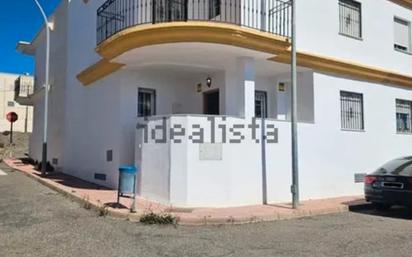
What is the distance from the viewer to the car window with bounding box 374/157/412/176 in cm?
1079

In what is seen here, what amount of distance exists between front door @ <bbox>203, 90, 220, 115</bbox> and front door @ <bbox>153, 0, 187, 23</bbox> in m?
2.69

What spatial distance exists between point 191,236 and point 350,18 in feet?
34.0

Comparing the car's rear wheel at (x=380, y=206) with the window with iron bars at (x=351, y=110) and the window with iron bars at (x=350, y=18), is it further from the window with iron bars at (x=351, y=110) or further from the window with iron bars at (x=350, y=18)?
the window with iron bars at (x=350, y=18)

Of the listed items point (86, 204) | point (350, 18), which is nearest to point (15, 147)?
point (86, 204)

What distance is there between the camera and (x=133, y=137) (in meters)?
13.5

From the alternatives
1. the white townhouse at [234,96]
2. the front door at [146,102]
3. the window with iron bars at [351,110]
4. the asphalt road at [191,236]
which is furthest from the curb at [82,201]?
the window with iron bars at [351,110]

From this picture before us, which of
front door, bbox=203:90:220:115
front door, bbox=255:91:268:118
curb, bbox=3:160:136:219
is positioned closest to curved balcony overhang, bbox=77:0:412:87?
front door, bbox=255:91:268:118

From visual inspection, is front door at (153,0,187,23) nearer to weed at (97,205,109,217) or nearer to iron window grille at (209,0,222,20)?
iron window grille at (209,0,222,20)

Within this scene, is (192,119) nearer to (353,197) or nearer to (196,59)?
(196,59)

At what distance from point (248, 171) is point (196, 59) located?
142 inches

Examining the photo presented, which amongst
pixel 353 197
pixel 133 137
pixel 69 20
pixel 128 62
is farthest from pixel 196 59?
pixel 69 20

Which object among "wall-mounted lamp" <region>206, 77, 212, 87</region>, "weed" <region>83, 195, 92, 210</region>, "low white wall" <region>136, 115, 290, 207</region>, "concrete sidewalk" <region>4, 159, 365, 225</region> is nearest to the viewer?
"concrete sidewalk" <region>4, 159, 365, 225</region>

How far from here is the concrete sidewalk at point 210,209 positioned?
9.54 meters

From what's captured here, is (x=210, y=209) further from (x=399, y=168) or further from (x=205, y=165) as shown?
(x=399, y=168)
